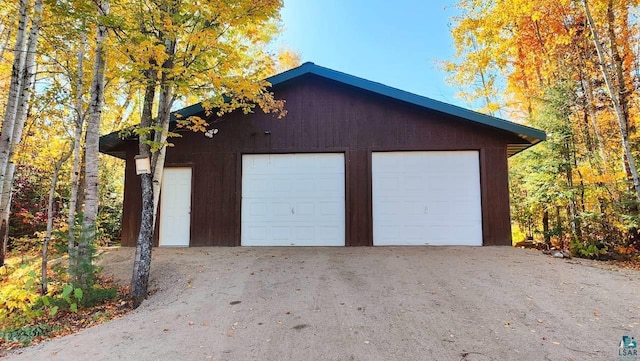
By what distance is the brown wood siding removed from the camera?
22.8ft

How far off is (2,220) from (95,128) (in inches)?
107

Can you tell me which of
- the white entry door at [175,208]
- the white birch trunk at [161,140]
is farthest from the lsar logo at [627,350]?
the white entry door at [175,208]

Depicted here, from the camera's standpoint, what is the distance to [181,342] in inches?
115

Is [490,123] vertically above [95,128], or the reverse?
[490,123]

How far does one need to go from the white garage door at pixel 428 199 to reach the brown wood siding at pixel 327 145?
0.62ft

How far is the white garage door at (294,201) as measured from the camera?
7.06 m

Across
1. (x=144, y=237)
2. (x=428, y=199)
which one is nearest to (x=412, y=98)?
(x=428, y=199)

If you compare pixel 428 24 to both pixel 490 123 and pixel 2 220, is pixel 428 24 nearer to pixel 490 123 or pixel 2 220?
pixel 490 123

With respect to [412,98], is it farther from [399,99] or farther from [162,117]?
[162,117]

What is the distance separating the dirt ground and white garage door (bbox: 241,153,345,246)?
4.60ft

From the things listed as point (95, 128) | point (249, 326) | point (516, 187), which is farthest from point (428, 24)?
point (249, 326)

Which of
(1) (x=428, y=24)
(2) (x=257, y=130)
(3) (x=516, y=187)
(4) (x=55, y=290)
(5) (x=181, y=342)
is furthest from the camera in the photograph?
(1) (x=428, y=24)

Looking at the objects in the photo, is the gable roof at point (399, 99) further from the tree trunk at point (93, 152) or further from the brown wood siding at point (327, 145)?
the tree trunk at point (93, 152)

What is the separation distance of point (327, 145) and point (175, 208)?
3798 millimetres
